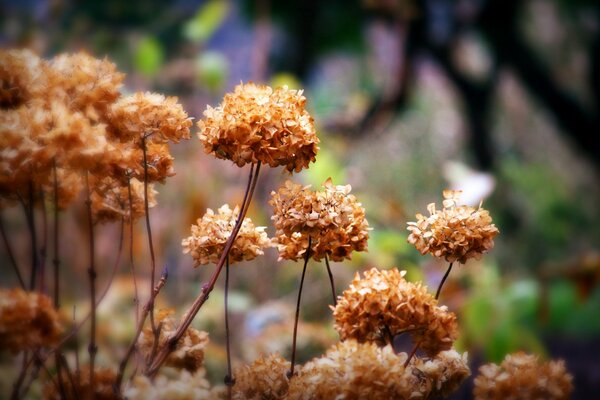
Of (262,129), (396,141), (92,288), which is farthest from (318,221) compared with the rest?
(396,141)

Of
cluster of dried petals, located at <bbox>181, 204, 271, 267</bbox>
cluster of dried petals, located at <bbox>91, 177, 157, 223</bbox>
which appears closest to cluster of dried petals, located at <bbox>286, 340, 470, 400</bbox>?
cluster of dried petals, located at <bbox>181, 204, 271, 267</bbox>

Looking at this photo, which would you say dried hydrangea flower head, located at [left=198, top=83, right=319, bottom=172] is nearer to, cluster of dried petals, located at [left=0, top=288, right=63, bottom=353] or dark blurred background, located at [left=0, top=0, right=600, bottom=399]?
cluster of dried petals, located at [left=0, top=288, right=63, bottom=353]

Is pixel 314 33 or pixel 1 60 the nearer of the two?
pixel 1 60

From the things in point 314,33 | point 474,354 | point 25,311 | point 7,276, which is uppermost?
point 314,33

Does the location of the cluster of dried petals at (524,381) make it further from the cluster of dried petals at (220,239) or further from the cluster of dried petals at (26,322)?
the cluster of dried petals at (26,322)

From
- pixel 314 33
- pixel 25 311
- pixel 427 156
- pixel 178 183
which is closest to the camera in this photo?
pixel 25 311

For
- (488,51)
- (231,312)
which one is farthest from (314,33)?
(231,312)

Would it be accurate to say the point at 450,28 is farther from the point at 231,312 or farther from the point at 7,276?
the point at 7,276
